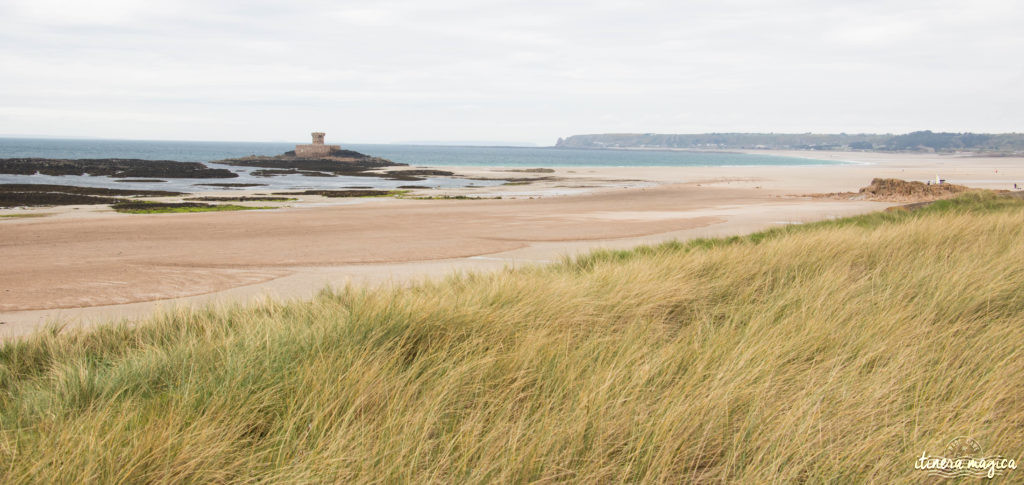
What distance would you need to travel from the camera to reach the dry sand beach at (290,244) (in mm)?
9000

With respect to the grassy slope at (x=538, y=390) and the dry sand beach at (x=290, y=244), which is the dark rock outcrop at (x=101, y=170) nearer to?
the dry sand beach at (x=290, y=244)

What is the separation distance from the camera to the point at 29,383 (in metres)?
3.84

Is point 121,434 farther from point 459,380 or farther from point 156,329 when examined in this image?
point 156,329

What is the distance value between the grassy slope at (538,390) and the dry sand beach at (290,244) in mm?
2169

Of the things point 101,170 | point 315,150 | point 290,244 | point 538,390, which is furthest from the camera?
point 315,150

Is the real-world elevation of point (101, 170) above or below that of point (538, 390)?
above

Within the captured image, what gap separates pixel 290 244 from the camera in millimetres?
14430

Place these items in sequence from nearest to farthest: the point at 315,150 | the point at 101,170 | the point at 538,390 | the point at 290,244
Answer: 1. the point at 538,390
2. the point at 290,244
3. the point at 101,170
4. the point at 315,150

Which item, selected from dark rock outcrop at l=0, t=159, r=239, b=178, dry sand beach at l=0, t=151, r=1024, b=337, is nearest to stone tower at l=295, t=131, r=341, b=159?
dark rock outcrop at l=0, t=159, r=239, b=178

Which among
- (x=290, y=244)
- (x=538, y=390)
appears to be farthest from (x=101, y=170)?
(x=538, y=390)

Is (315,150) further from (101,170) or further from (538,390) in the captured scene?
(538,390)

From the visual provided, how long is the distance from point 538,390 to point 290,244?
12.1m

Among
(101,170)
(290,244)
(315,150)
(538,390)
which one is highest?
(315,150)

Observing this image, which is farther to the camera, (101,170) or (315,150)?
(315,150)
